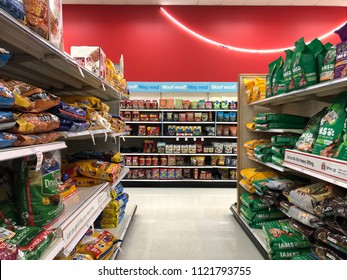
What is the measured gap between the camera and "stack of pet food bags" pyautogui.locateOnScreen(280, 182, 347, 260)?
5.34ft

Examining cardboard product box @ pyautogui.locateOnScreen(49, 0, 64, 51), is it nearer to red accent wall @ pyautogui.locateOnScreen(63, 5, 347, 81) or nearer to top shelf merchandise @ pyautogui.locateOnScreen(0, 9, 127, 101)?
top shelf merchandise @ pyautogui.locateOnScreen(0, 9, 127, 101)

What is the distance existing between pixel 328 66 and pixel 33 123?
1.88 m

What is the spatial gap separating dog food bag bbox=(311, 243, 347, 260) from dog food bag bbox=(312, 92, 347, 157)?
0.64 m

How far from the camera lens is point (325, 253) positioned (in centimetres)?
176

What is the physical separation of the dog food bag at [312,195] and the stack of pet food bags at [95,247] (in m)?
1.60

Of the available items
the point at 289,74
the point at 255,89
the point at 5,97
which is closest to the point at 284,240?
the point at 289,74

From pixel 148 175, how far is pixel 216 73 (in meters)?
2.94

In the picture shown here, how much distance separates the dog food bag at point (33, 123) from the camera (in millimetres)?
1132

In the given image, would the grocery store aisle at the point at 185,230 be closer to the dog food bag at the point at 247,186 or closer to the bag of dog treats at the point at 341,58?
the dog food bag at the point at 247,186

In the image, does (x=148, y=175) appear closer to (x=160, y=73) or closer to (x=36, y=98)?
(x=160, y=73)

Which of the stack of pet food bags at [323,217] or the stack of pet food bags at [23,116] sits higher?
the stack of pet food bags at [23,116]

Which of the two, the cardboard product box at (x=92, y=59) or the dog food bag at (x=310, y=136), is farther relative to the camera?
the cardboard product box at (x=92, y=59)

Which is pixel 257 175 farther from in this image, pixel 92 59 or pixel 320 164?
pixel 92 59

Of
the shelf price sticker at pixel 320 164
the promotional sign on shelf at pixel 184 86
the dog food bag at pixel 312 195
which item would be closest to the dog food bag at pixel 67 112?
the shelf price sticker at pixel 320 164
